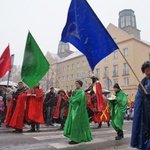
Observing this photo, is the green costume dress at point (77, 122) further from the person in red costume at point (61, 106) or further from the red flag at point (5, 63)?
the red flag at point (5, 63)

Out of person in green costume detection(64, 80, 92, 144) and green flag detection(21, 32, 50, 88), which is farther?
green flag detection(21, 32, 50, 88)

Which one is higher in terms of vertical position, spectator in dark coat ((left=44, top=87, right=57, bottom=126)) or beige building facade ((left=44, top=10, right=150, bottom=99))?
beige building facade ((left=44, top=10, right=150, bottom=99))

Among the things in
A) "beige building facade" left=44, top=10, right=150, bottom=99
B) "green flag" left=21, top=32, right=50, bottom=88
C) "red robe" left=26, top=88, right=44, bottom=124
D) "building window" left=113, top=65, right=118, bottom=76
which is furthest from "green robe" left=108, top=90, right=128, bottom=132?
"building window" left=113, top=65, right=118, bottom=76

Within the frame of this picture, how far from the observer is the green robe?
704 centimetres

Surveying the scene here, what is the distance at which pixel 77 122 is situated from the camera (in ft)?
19.5

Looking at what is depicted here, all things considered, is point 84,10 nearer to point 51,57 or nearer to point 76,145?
point 76,145

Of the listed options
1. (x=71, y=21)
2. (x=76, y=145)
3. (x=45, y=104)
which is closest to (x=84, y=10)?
(x=71, y=21)

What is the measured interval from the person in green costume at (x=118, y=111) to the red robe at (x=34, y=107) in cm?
279

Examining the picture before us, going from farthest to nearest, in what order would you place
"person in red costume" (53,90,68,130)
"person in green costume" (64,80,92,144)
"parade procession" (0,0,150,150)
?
"person in red costume" (53,90,68,130)
"person in green costume" (64,80,92,144)
"parade procession" (0,0,150,150)

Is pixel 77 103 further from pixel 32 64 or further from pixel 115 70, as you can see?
pixel 115 70

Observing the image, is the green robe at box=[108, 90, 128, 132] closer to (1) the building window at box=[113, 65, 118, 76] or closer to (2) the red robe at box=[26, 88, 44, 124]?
(2) the red robe at box=[26, 88, 44, 124]

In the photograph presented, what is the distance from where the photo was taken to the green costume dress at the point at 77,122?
19.3ft

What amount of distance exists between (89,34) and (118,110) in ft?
9.34

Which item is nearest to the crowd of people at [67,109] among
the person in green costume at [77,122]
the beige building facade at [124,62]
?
the person in green costume at [77,122]
